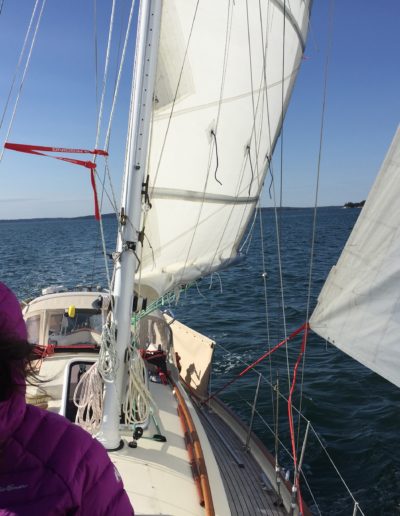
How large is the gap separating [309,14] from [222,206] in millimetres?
3164

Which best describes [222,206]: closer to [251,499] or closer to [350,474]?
[251,499]

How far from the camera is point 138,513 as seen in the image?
3.28 meters

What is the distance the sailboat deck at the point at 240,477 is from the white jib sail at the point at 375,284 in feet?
6.51

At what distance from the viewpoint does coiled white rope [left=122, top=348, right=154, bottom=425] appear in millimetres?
4173

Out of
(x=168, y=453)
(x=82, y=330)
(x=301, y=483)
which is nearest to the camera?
→ (x=168, y=453)

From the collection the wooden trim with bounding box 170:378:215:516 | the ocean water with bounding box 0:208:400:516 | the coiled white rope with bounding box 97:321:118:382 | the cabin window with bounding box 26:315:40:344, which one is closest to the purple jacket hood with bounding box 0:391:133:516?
the wooden trim with bounding box 170:378:215:516

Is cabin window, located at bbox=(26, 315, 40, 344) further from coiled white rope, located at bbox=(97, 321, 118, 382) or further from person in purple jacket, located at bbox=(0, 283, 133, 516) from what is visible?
person in purple jacket, located at bbox=(0, 283, 133, 516)

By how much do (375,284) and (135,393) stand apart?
2.48m

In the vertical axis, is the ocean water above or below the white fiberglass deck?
below

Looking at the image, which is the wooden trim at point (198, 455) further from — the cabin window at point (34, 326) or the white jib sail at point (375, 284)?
the cabin window at point (34, 326)

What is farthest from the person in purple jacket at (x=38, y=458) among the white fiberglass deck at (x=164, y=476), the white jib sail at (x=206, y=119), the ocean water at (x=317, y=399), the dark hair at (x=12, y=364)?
the white jib sail at (x=206, y=119)

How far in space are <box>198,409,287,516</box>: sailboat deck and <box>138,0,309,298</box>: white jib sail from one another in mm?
2062

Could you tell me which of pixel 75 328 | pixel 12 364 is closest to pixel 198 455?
pixel 12 364

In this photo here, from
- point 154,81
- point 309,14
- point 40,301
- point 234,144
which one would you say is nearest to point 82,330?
point 40,301
